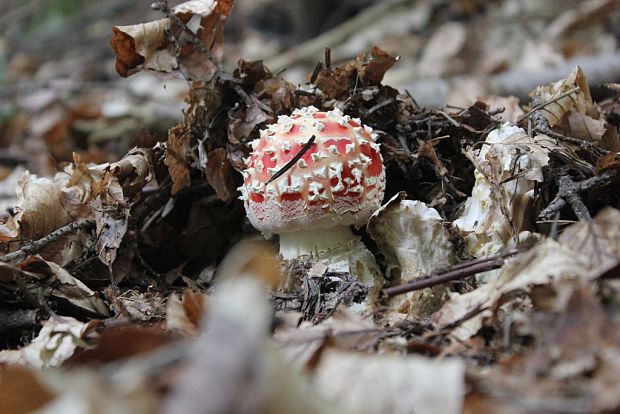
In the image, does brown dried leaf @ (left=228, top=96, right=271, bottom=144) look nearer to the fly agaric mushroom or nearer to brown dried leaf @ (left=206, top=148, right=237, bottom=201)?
brown dried leaf @ (left=206, top=148, right=237, bottom=201)

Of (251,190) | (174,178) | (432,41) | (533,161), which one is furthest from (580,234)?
(432,41)

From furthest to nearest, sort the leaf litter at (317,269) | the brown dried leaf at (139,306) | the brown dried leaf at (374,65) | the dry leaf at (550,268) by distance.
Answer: the brown dried leaf at (374,65) < the brown dried leaf at (139,306) < the dry leaf at (550,268) < the leaf litter at (317,269)

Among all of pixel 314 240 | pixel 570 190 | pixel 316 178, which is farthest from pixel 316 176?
pixel 570 190

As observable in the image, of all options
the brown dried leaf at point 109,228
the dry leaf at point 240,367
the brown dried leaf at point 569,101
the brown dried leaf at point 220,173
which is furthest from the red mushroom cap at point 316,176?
the dry leaf at point 240,367

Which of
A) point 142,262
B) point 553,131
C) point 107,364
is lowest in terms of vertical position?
point 142,262

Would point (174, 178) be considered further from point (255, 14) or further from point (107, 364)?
point (255, 14)

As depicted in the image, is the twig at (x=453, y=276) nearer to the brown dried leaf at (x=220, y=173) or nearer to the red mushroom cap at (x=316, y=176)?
the red mushroom cap at (x=316, y=176)

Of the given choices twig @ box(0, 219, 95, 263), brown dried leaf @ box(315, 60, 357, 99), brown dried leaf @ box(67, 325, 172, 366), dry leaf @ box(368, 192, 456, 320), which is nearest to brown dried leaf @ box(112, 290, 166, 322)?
twig @ box(0, 219, 95, 263)
